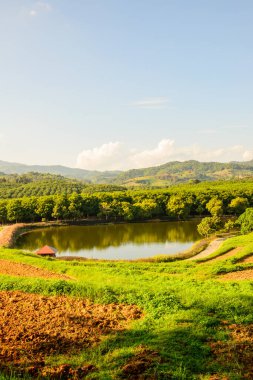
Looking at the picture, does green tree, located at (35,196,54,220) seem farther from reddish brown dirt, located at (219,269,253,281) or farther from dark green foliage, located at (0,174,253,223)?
reddish brown dirt, located at (219,269,253,281)

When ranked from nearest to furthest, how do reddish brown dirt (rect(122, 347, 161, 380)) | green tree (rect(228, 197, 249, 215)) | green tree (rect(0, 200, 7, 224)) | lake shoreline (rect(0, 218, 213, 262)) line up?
1. reddish brown dirt (rect(122, 347, 161, 380))
2. lake shoreline (rect(0, 218, 213, 262))
3. green tree (rect(0, 200, 7, 224))
4. green tree (rect(228, 197, 249, 215))

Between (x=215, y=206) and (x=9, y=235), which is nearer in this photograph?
(x=9, y=235)

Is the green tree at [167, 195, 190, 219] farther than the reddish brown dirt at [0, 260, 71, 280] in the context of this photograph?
Yes

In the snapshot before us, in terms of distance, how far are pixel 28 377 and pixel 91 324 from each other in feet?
16.0

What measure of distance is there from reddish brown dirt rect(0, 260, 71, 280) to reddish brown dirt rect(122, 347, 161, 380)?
17.0 metres

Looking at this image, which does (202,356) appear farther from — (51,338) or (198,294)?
(198,294)

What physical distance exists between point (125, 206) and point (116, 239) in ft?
96.3

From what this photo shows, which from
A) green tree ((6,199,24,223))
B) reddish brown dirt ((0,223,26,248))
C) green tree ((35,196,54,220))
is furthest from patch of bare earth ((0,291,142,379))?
green tree ((35,196,54,220))

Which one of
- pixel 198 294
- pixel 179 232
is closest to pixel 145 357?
pixel 198 294

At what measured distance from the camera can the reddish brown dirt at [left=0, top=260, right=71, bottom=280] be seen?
28.0 meters

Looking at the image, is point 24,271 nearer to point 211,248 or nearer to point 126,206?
point 211,248

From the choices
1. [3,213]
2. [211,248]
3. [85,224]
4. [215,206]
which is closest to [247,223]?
[211,248]

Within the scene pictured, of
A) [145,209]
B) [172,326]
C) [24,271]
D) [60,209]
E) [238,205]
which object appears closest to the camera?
[172,326]

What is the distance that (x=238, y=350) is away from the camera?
12.2 m
